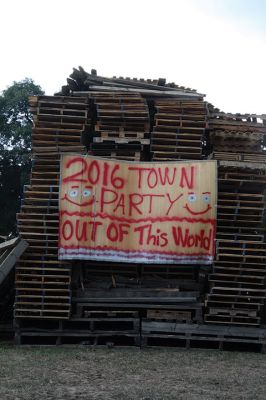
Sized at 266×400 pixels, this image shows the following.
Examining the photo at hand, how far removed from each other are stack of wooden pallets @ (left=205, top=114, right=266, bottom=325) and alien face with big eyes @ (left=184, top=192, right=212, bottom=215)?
2.03 feet

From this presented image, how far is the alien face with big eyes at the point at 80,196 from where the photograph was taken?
1199 centimetres

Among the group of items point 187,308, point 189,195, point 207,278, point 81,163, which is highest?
point 81,163

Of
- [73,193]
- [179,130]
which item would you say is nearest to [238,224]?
[179,130]

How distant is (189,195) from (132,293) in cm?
299

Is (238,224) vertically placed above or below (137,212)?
below

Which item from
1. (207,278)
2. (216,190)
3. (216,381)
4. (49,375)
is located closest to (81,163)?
(216,190)

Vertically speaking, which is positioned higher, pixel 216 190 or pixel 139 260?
pixel 216 190

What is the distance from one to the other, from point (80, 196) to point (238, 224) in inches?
173

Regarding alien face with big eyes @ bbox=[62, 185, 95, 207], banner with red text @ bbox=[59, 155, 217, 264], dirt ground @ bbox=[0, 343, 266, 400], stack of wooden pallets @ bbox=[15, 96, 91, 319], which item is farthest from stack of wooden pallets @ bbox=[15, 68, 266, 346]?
dirt ground @ bbox=[0, 343, 266, 400]

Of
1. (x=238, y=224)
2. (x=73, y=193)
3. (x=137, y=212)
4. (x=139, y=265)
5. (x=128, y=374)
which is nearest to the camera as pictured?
(x=128, y=374)

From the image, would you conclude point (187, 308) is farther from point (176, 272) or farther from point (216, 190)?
point (216, 190)

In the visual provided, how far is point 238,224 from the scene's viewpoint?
12672 millimetres

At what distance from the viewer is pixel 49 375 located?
833 centimetres

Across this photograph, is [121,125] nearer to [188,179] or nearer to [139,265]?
[188,179]
